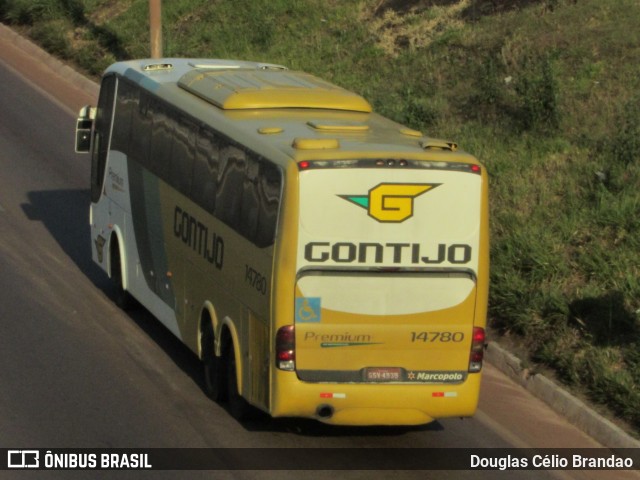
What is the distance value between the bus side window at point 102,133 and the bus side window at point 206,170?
338 cm

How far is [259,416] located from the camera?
39.2ft

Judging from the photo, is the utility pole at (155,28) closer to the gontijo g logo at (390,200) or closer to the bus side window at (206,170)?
the bus side window at (206,170)

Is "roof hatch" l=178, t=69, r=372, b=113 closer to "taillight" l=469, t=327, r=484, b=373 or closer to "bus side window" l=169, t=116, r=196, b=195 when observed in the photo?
"bus side window" l=169, t=116, r=196, b=195

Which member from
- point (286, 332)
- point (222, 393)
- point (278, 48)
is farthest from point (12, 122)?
point (286, 332)

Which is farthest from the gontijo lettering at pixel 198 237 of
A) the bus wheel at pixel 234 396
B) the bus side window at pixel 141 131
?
the bus side window at pixel 141 131

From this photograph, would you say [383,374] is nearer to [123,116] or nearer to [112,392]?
[112,392]

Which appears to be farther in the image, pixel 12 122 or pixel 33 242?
pixel 12 122

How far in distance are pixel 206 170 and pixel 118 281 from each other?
3.64m

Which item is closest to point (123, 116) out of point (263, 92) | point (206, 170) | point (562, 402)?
point (263, 92)

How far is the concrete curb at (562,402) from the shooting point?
39.8ft

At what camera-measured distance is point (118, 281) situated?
1555cm

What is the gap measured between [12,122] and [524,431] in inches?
593

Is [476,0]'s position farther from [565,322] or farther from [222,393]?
[222,393]

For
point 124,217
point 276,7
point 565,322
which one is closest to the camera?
point 565,322
